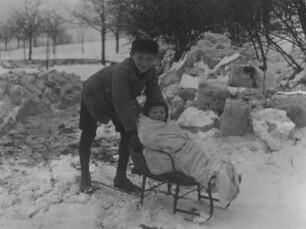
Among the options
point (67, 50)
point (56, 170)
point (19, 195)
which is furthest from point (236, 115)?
point (67, 50)

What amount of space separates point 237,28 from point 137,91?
21.9 feet

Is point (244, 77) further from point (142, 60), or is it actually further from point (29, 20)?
point (29, 20)

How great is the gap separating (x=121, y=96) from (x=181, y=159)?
78 centimetres

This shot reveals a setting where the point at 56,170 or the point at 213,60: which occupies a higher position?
the point at 213,60

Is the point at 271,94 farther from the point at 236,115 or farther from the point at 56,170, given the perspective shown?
the point at 56,170

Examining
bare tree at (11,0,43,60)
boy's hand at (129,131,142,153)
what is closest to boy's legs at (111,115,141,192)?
boy's hand at (129,131,142,153)

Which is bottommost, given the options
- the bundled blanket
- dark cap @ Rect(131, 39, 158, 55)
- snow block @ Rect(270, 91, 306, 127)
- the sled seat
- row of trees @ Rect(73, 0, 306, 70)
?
the sled seat

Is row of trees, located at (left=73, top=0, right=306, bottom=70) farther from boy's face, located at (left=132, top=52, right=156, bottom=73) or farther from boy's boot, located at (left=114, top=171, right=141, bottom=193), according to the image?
boy's boot, located at (left=114, top=171, right=141, bottom=193)

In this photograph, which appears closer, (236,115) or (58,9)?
(236,115)

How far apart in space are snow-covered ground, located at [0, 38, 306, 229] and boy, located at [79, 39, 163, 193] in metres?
0.33

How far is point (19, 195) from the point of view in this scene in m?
5.11

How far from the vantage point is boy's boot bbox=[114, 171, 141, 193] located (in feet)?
16.9

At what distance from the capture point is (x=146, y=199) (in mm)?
4945

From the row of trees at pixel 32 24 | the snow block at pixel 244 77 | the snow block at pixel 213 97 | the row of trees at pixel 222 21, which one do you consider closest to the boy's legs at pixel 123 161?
the snow block at pixel 213 97
